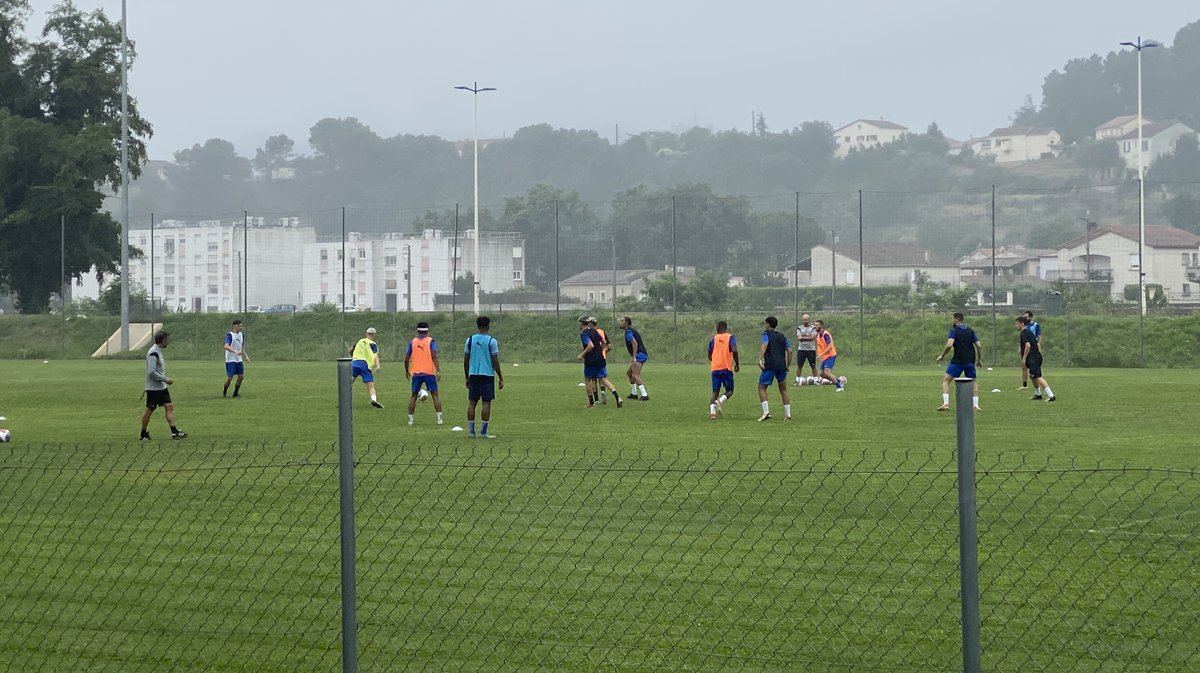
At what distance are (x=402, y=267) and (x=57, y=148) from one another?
17.4 m

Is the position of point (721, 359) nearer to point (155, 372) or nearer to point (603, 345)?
point (603, 345)

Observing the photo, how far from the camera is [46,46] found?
Result: 7125 centimetres

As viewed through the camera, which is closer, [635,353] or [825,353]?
[635,353]

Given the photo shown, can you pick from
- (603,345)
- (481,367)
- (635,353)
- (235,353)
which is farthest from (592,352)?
(235,353)

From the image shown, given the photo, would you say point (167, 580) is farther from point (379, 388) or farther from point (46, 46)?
point (46, 46)

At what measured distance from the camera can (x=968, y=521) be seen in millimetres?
5207

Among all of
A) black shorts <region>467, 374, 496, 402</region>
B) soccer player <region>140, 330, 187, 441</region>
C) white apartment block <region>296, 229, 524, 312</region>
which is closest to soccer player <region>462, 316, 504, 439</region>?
black shorts <region>467, 374, 496, 402</region>

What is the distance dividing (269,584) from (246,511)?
330cm

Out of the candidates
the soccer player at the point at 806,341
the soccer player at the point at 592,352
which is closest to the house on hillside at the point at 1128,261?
the soccer player at the point at 806,341

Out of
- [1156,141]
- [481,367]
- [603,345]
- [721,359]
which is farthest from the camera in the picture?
[1156,141]

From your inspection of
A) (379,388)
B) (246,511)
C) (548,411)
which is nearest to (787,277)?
(379,388)

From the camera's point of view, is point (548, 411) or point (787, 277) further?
point (787, 277)

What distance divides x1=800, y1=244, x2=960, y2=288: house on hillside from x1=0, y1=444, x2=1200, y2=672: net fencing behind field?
49.1 metres

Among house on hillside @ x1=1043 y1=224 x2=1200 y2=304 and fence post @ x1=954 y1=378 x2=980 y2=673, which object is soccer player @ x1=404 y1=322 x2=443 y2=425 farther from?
house on hillside @ x1=1043 y1=224 x2=1200 y2=304
